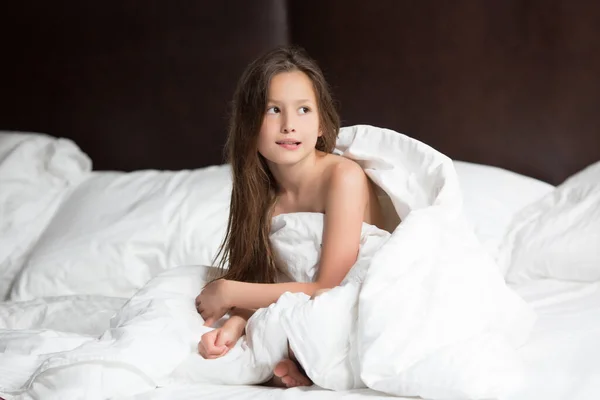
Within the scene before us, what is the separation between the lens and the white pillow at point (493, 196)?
6.93ft

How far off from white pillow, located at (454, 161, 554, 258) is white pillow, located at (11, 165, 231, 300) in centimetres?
64

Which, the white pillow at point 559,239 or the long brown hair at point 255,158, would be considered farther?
the white pillow at point 559,239

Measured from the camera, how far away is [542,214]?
2137 mm

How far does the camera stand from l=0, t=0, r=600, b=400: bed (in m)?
2.12

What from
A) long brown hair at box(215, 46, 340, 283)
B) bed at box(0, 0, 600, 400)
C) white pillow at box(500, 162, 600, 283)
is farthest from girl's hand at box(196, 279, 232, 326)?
white pillow at box(500, 162, 600, 283)

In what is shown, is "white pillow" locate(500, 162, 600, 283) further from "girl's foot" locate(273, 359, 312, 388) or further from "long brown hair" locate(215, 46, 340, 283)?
"girl's foot" locate(273, 359, 312, 388)

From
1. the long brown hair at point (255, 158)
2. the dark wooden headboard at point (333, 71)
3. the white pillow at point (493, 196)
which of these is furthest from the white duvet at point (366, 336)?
the dark wooden headboard at point (333, 71)

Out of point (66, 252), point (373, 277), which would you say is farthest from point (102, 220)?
point (373, 277)

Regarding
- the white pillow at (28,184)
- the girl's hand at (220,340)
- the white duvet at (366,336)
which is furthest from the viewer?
the white pillow at (28,184)

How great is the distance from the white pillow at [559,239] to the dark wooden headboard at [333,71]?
338mm

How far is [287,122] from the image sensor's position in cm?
Answer: 157

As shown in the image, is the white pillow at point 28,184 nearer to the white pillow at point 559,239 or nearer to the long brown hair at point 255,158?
the long brown hair at point 255,158

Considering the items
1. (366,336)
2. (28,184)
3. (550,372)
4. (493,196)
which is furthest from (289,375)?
(28,184)

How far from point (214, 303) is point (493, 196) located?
0.96 metres
